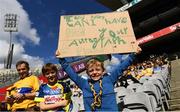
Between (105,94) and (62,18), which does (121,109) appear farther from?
(62,18)

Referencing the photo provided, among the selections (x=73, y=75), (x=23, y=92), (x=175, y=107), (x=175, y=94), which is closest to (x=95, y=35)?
(x=73, y=75)

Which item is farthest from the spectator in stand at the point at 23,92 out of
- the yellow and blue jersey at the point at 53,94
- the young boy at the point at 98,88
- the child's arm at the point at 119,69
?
the child's arm at the point at 119,69

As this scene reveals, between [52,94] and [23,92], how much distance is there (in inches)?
27.1

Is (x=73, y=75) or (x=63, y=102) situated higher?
(x=73, y=75)

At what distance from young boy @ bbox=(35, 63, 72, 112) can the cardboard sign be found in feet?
1.73

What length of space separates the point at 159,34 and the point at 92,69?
2937 centimetres

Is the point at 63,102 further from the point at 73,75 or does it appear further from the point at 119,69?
the point at 119,69

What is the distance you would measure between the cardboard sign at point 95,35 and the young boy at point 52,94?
526 millimetres

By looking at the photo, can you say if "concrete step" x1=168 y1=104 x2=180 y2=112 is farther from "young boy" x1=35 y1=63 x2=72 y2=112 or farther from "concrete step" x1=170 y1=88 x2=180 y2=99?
"young boy" x1=35 y1=63 x2=72 y2=112

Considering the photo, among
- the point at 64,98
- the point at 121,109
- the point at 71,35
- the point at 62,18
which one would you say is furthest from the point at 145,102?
the point at 62,18

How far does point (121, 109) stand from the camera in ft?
15.3

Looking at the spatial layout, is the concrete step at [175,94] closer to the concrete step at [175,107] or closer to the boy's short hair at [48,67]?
the concrete step at [175,107]

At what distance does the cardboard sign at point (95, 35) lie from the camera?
4891mm

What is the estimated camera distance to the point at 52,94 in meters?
4.26
